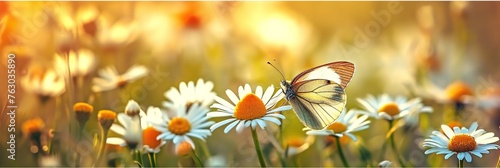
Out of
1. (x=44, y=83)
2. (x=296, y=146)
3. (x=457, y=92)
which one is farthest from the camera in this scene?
(x=457, y=92)

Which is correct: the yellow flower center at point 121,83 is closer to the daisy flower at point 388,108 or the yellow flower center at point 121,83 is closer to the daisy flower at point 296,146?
the daisy flower at point 296,146

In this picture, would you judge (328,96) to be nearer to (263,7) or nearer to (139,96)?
Result: (139,96)

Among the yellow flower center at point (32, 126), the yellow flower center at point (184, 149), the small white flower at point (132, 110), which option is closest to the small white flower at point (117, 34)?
the yellow flower center at point (32, 126)

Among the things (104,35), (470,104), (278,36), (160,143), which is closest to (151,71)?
(104,35)

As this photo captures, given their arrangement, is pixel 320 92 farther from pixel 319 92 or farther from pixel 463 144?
pixel 463 144

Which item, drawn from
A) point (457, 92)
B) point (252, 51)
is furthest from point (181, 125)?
point (252, 51)

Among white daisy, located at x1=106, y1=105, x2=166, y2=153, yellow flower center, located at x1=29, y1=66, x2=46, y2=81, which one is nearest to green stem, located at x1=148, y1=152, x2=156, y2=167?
white daisy, located at x1=106, y1=105, x2=166, y2=153
